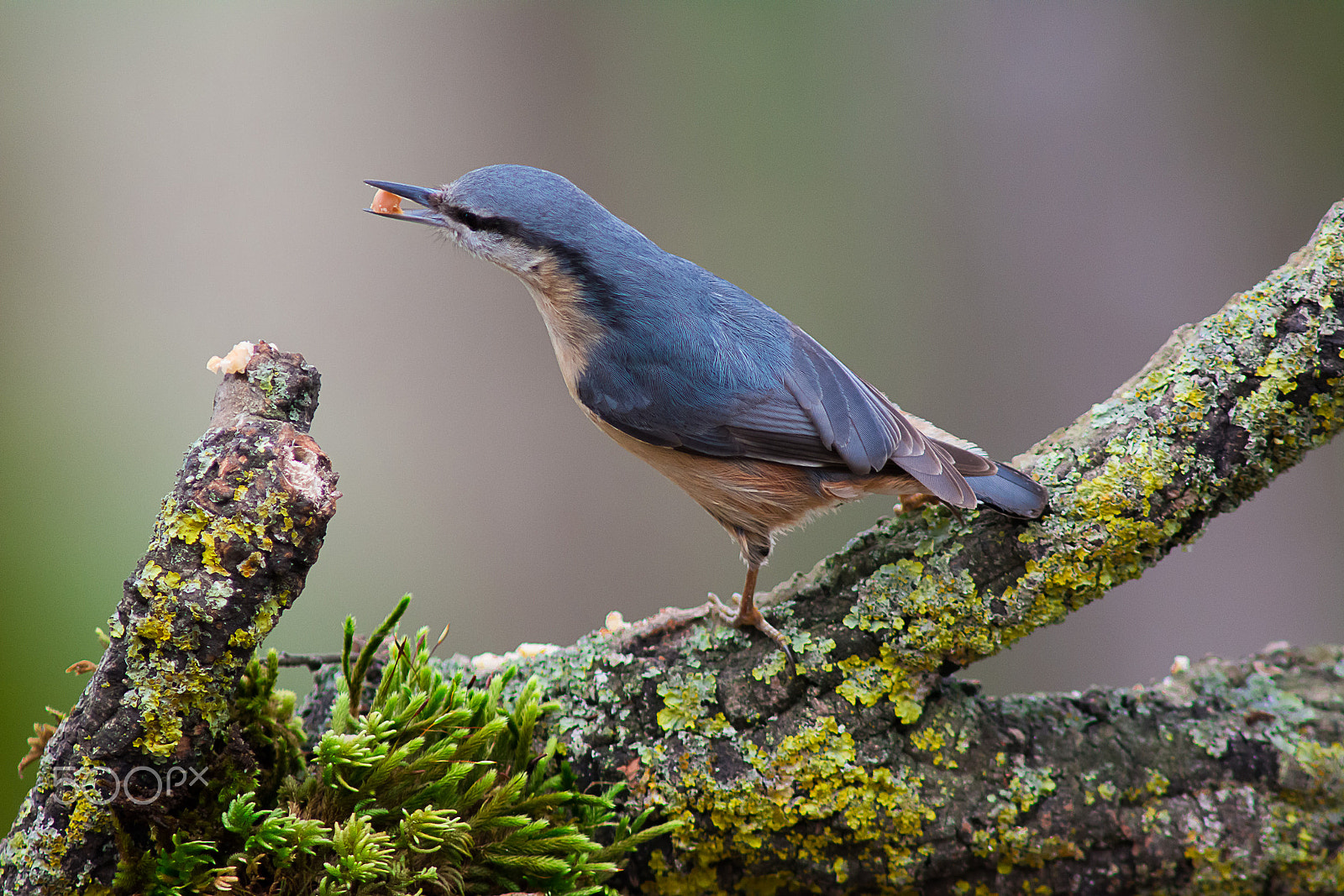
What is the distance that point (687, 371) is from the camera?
2004mm

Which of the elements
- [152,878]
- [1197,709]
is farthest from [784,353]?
[152,878]

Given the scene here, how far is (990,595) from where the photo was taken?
172cm

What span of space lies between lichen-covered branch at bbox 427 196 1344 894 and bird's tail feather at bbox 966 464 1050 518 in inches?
1.6

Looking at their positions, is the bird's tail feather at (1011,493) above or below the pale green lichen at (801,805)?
above

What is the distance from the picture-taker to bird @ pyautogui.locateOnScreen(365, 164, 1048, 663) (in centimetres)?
196

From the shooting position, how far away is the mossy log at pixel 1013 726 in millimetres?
1647

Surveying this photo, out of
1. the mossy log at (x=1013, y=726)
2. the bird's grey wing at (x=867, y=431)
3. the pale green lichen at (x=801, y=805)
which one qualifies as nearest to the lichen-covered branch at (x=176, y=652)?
the mossy log at (x=1013, y=726)

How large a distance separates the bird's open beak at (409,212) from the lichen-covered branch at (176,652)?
808 millimetres
